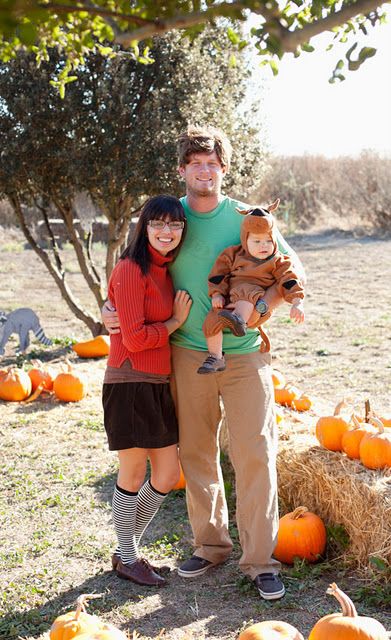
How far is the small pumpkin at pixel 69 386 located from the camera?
7078mm

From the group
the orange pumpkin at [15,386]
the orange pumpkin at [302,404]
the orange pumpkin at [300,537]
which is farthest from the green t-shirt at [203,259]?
the orange pumpkin at [15,386]

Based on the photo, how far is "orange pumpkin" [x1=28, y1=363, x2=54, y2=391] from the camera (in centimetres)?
732

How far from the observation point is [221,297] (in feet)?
11.6

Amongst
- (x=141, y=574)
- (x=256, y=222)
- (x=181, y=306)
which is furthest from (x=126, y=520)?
(x=256, y=222)

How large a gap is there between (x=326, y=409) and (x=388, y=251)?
1260 centimetres

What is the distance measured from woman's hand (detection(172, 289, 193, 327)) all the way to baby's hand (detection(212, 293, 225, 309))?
181 mm

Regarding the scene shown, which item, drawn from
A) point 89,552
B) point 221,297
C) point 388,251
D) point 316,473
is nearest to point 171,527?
point 89,552

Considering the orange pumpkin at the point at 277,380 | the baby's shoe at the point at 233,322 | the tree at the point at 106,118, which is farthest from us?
the tree at the point at 106,118

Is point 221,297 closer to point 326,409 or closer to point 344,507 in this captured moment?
point 344,507

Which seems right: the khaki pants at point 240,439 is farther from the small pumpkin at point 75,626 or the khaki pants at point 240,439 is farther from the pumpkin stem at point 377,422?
the small pumpkin at point 75,626

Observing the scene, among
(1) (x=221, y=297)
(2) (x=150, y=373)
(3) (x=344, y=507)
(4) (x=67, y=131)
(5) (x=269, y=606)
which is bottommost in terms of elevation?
(5) (x=269, y=606)

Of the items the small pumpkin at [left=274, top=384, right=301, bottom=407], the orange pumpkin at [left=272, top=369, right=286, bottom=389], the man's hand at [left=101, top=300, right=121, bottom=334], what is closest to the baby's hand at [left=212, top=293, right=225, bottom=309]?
the man's hand at [left=101, top=300, right=121, bottom=334]

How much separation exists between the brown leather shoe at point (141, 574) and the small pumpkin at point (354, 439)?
125cm

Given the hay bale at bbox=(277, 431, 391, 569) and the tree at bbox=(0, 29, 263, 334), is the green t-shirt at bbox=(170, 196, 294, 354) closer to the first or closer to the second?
the hay bale at bbox=(277, 431, 391, 569)
